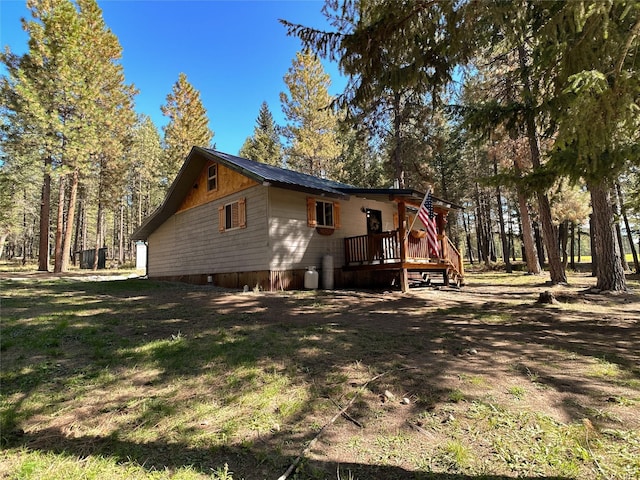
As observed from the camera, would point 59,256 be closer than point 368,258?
No

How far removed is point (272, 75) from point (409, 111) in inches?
430

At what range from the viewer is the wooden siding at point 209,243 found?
446 inches

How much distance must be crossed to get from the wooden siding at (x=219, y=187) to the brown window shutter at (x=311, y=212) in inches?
77.0

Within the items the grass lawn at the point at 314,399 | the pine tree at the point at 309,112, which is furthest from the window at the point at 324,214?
the pine tree at the point at 309,112

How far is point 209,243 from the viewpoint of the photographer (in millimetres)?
13789

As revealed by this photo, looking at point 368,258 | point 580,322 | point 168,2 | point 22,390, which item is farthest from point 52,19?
point 580,322

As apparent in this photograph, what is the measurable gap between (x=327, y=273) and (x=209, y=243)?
5.31 meters

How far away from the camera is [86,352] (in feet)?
14.5

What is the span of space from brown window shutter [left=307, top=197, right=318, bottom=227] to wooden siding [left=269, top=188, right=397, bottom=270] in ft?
0.42

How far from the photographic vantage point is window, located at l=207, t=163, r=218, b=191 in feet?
44.7

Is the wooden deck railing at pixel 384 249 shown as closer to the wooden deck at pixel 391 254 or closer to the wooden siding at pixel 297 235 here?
the wooden deck at pixel 391 254

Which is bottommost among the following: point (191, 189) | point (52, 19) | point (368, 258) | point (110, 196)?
point (368, 258)

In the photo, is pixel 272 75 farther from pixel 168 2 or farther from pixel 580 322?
pixel 580 322

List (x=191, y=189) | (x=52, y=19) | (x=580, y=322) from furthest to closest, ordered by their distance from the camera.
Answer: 1. (x=52, y=19)
2. (x=191, y=189)
3. (x=580, y=322)
